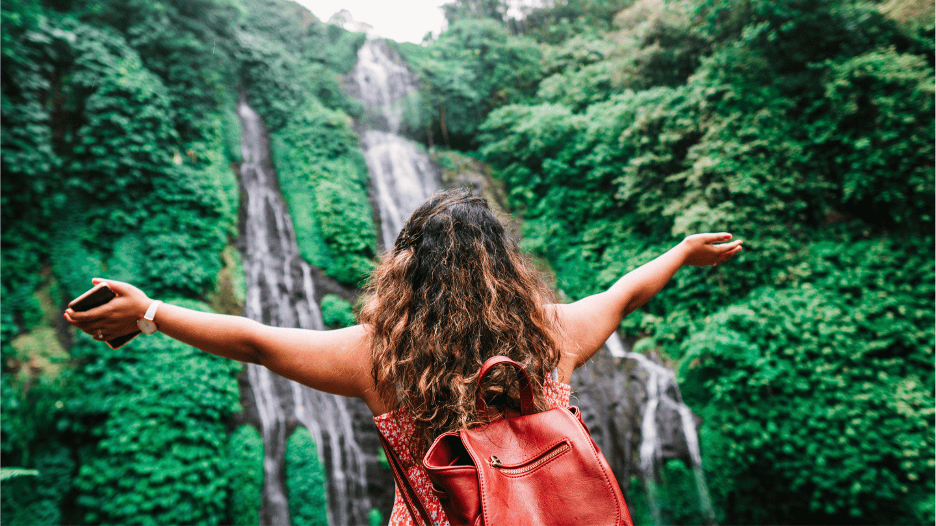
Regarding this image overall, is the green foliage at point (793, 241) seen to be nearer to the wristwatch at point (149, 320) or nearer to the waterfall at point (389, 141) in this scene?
the waterfall at point (389, 141)

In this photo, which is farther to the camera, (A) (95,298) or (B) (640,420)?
(B) (640,420)

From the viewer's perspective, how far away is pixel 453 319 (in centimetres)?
109

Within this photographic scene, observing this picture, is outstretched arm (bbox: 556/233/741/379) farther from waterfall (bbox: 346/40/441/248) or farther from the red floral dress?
waterfall (bbox: 346/40/441/248)

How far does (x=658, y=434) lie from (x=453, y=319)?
4.45 m

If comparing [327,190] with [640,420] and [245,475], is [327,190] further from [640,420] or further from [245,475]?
[640,420]

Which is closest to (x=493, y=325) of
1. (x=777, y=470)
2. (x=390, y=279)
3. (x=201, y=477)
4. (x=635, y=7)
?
(x=390, y=279)

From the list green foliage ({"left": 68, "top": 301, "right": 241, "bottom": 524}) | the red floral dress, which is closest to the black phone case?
the red floral dress

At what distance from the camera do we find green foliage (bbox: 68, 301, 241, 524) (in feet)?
11.9

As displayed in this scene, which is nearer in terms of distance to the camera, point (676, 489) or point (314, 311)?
point (676, 489)

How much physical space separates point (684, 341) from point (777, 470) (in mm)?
1467

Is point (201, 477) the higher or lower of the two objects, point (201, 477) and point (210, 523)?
the higher

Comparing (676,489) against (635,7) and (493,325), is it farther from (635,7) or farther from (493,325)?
(635,7)

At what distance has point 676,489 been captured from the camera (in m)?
4.36

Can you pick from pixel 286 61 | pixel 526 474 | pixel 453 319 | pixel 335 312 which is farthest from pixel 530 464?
pixel 286 61
